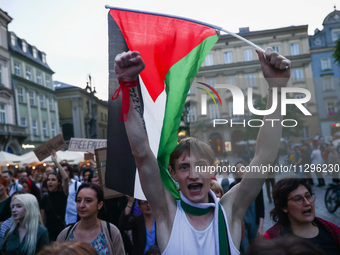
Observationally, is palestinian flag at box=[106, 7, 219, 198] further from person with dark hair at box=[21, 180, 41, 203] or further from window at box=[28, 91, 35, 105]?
window at box=[28, 91, 35, 105]

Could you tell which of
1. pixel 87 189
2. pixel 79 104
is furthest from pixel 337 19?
pixel 87 189

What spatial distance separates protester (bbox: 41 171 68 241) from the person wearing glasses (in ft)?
11.7

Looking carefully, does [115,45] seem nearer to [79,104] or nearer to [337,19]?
Result: [337,19]

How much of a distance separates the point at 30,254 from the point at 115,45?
239cm

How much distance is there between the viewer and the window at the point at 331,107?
2.26 m

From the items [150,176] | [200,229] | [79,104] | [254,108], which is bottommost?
[200,229]

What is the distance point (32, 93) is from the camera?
39.0 meters

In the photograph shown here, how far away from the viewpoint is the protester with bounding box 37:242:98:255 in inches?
59.7

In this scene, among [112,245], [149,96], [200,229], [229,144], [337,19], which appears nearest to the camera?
[200,229]

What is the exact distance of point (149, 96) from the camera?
2881 mm

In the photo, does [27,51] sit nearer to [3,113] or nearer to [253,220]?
[3,113]

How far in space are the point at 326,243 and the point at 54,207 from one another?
4243mm

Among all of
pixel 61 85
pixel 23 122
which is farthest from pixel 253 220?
pixel 61 85

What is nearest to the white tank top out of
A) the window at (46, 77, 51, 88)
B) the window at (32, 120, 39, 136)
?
the window at (32, 120, 39, 136)
